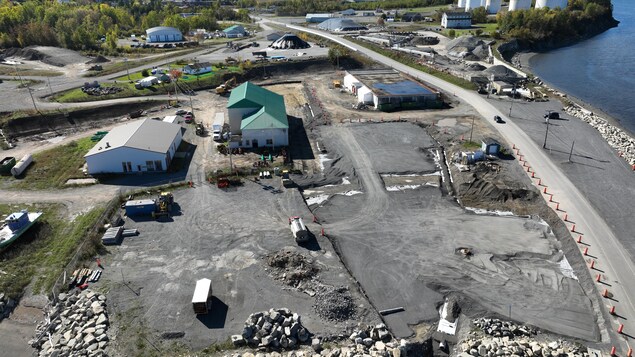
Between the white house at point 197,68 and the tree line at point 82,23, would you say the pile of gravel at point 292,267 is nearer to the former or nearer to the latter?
the white house at point 197,68

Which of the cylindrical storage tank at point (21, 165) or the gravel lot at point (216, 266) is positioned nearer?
the gravel lot at point (216, 266)

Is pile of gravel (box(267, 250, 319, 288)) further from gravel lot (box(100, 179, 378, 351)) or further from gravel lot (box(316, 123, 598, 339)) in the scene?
gravel lot (box(316, 123, 598, 339))

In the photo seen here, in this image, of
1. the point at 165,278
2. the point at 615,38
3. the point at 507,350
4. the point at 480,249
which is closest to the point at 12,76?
the point at 165,278

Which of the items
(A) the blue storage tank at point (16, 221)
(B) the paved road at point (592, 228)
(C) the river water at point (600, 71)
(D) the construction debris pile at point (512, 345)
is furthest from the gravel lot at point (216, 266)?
(C) the river water at point (600, 71)

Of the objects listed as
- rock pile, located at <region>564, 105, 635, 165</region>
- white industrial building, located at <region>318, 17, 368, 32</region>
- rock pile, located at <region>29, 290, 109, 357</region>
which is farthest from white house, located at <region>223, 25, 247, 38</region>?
rock pile, located at <region>29, 290, 109, 357</region>

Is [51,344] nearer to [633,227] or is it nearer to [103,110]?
[633,227]

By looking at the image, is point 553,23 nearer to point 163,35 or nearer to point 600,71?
point 600,71

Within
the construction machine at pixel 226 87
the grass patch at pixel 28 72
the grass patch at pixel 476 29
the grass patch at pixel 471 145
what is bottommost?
the grass patch at pixel 471 145
